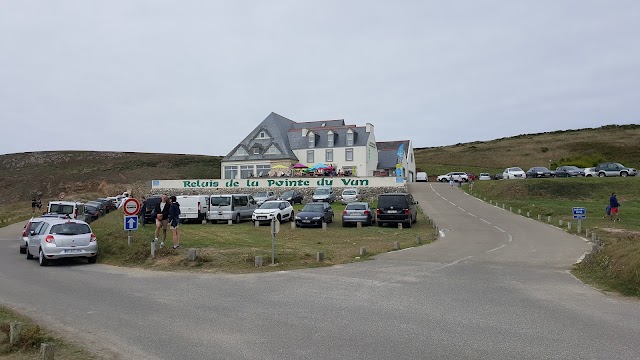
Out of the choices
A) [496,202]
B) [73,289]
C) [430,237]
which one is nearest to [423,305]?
[73,289]

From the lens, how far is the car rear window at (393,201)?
28791mm

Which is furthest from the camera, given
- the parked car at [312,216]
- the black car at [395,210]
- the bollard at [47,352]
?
the parked car at [312,216]

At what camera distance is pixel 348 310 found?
30.8ft

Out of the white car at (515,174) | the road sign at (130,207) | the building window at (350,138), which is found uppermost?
the building window at (350,138)

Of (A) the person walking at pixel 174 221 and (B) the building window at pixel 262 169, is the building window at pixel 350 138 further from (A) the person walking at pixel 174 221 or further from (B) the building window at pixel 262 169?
(A) the person walking at pixel 174 221

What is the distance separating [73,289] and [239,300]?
4.60 m

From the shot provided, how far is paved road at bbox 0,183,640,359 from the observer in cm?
704

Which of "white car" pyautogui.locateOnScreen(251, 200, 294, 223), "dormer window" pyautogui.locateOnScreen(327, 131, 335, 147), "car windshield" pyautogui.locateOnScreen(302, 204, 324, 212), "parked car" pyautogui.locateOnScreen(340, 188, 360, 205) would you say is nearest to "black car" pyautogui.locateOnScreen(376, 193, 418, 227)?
"car windshield" pyautogui.locateOnScreen(302, 204, 324, 212)

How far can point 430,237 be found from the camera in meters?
23.5

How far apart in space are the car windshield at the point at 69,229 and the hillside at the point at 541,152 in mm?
72045

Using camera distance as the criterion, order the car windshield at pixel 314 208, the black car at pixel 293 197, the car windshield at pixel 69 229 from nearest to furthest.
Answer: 1. the car windshield at pixel 69 229
2. the car windshield at pixel 314 208
3. the black car at pixel 293 197

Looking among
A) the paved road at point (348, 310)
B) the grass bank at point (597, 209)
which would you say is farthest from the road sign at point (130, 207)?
the grass bank at point (597, 209)

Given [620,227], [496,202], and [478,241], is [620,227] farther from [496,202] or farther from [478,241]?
[496,202]

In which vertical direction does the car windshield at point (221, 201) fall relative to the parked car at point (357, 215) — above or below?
above
